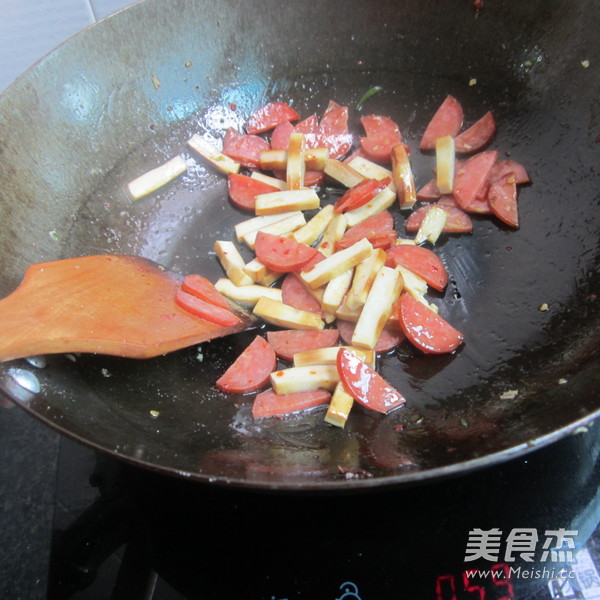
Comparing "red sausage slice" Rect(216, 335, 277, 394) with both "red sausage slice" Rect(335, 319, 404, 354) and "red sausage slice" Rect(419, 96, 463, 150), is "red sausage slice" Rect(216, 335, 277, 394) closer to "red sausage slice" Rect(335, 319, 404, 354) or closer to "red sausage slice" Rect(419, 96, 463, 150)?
"red sausage slice" Rect(335, 319, 404, 354)

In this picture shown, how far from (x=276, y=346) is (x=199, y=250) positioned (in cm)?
48

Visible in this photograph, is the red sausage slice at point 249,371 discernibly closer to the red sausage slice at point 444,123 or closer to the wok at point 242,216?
the wok at point 242,216

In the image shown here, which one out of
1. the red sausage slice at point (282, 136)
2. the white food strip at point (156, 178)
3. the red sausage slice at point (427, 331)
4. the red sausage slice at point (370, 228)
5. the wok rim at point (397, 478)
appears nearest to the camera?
the wok rim at point (397, 478)

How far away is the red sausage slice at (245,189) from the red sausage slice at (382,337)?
556mm

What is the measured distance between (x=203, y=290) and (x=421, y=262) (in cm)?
62

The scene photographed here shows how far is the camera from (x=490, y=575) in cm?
104

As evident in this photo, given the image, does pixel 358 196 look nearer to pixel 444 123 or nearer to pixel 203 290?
pixel 444 123

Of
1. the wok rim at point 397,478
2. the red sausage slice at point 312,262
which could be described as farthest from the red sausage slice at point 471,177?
the wok rim at point 397,478

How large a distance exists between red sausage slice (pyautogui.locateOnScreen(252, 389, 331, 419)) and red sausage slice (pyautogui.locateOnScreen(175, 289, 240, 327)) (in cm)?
22

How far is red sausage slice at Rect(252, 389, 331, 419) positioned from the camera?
4.18 feet

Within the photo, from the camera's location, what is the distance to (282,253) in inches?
60.4

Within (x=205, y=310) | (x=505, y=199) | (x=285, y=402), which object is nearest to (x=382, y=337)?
(x=285, y=402)

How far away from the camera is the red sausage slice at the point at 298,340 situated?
140 centimetres

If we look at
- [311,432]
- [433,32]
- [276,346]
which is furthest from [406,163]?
[311,432]
